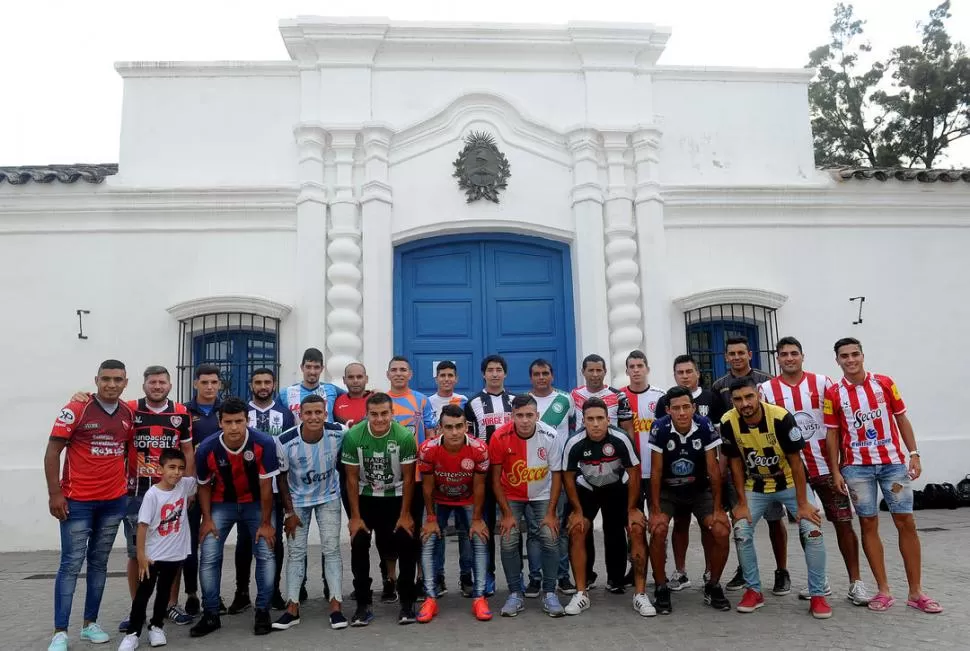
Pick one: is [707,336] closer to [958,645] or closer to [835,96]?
[958,645]

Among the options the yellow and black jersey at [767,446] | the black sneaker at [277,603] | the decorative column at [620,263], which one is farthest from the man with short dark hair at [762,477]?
the decorative column at [620,263]

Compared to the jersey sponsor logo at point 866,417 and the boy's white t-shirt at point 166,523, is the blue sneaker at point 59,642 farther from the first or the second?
the jersey sponsor logo at point 866,417

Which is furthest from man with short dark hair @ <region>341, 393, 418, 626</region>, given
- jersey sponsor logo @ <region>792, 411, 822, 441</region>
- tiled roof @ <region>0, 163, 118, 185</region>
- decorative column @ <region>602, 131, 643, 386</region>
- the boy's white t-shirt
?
tiled roof @ <region>0, 163, 118, 185</region>

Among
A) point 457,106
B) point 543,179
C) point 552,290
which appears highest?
point 457,106

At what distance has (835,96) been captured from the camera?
63.5 ft

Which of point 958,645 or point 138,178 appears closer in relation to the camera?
point 958,645

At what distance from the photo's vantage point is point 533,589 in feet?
18.3

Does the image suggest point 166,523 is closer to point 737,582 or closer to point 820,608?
point 737,582

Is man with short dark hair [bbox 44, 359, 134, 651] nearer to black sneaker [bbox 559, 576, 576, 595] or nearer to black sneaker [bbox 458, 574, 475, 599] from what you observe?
black sneaker [bbox 458, 574, 475, 599]

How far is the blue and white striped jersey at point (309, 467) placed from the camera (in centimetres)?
519

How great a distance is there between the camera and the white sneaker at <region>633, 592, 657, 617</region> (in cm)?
494

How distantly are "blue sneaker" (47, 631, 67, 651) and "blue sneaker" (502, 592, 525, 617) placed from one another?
2729 millimetres

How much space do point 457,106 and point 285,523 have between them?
576 cm

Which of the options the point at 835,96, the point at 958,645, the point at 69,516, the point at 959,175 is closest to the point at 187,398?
the point at 69,516
